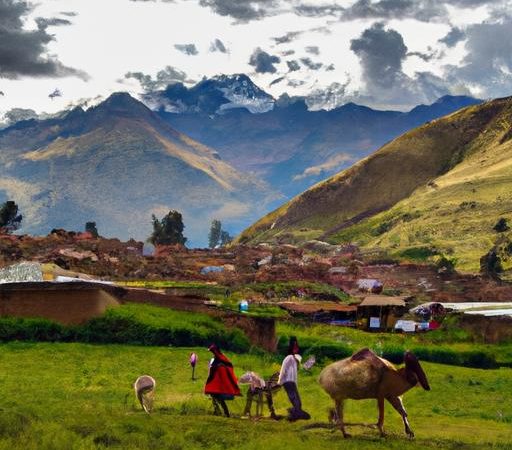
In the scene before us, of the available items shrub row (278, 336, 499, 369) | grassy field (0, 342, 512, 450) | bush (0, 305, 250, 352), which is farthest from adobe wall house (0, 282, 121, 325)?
shrub row (278, 336, 499, 369)

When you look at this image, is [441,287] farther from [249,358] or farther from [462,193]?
[462,193]

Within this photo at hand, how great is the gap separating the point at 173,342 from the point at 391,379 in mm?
25050

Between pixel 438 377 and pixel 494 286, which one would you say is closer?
pixel 438 377

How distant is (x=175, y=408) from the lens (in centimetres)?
2308

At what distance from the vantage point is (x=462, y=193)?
589 ft

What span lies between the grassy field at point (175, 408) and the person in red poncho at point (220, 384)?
476 millimetres

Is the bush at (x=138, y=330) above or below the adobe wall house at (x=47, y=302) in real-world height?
below

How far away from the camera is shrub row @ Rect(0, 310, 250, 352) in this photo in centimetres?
4081

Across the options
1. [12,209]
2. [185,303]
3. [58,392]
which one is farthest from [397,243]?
[58,392]

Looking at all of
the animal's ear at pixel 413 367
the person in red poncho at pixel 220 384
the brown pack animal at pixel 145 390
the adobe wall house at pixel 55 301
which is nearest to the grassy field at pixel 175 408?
the brown pack animal at pixel 145 390

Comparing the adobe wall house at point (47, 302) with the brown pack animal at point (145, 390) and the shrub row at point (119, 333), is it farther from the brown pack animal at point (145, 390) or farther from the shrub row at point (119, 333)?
the brown pack animal at point (145, 390)

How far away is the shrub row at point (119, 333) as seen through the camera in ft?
134

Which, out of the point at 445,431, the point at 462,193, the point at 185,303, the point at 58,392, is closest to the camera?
the point at 445,431

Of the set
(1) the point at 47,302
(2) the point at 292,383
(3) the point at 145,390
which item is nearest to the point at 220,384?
(2) the point at 292,383
